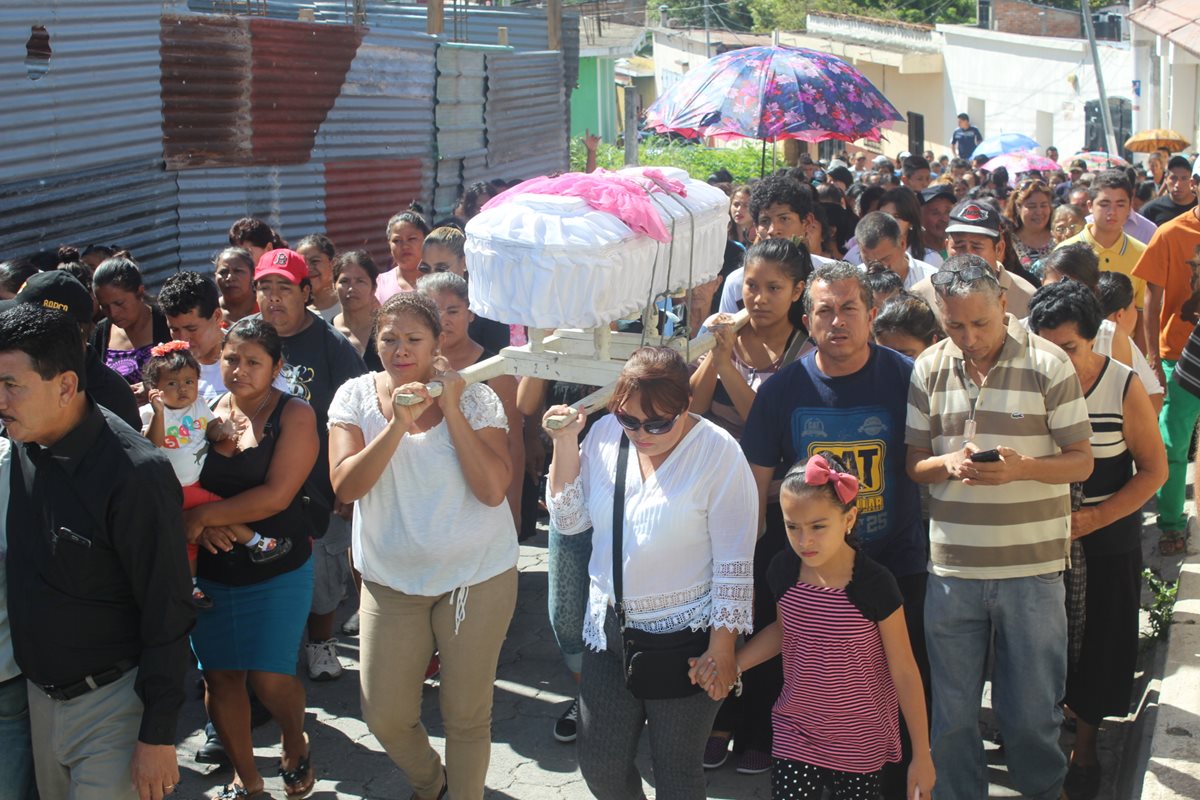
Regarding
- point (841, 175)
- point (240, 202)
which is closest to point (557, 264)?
point (240, 202)

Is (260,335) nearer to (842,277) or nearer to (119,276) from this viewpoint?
(119,276)

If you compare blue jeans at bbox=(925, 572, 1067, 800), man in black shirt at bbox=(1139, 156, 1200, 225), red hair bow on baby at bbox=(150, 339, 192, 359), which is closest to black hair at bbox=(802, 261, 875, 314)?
blue jeans at bbox=(925, 572, 1067, 800)

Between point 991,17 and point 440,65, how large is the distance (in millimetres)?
34586

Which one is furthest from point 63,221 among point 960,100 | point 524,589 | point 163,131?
point 960,100

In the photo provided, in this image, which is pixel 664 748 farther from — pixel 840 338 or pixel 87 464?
pixel 87 464

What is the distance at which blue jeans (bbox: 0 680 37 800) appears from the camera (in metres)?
3.68

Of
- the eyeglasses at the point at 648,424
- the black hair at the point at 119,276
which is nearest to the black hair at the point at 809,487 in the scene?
the eyeglasses at the point at 648,424

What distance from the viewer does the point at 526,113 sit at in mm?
16016

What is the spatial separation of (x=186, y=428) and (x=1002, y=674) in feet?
9.65

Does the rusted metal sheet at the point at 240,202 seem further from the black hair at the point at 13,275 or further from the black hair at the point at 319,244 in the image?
the black hair at the point at 13,275

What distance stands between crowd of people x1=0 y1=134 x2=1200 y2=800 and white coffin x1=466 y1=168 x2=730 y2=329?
0.77ft

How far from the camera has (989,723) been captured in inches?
210

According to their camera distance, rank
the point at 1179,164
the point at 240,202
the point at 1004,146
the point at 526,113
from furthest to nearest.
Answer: the point at 1004,146 → the point at 526,113 → the point at 1179,164 → the point at 240,202

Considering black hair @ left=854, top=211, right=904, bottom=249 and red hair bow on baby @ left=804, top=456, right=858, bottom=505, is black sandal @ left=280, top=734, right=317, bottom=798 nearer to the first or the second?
red hair bow on baby @ left=804, top=456, right=858, bottom=505
